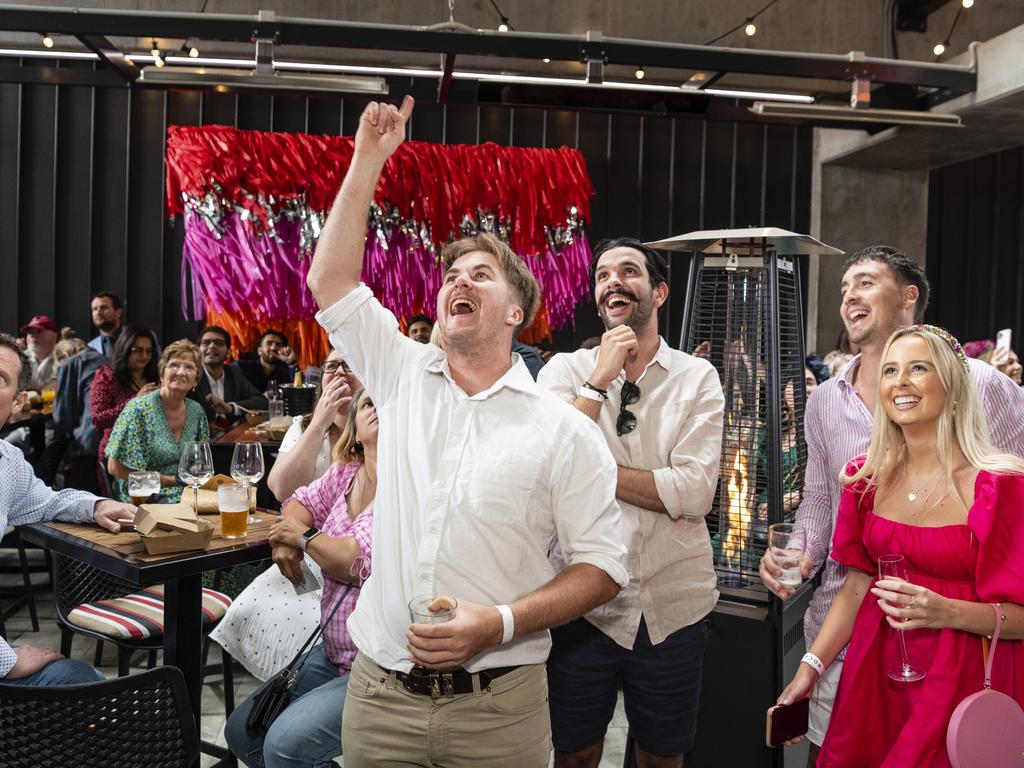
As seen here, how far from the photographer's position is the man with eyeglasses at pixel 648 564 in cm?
209

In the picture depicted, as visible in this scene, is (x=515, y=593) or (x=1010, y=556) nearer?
(x=515, y=593)

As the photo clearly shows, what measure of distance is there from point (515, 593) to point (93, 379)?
152 inches

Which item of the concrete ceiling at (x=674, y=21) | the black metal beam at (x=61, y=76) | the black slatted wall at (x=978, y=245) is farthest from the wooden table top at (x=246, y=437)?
the black slatted wall at (x=978, y=245)

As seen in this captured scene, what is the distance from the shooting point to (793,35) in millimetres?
8672

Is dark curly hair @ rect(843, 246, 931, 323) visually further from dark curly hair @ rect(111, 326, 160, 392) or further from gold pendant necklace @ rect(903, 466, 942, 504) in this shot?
dark curly hair @ rect(111, 326, 160, 392)

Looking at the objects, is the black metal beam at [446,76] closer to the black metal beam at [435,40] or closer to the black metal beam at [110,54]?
the black metal beam at [435,40]

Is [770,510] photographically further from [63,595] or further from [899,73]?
[899,73]

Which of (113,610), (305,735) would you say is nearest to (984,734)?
(305,735)

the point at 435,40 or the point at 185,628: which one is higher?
the point at 435,40

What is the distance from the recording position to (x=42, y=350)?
265 inches

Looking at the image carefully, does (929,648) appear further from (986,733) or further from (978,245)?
(978,245)

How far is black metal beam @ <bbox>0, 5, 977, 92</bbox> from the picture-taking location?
5.00m

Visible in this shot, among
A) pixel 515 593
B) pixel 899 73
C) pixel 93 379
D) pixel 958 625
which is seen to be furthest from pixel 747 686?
pixel 899 73

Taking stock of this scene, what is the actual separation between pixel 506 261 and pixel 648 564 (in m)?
0.87
